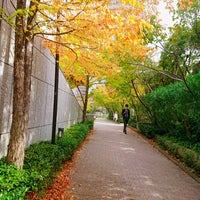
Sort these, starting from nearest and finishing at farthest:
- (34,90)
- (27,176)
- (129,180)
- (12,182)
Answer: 1. (12,182)
2. (27,176)
3. (129,180)
4. (34,90)

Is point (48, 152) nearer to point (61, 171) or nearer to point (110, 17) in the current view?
point (61, 171)

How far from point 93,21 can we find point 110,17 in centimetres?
50

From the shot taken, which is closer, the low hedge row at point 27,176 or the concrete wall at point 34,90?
the low hedge row at point 27,176

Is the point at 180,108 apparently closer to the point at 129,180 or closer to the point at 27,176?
the point at 129,180

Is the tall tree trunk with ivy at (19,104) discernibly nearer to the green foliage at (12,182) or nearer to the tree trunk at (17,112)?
the tree trunk at (17,112)

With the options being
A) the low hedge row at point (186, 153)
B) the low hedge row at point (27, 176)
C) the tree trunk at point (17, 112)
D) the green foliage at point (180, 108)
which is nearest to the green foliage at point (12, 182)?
the low hedge row at point (27, 176)

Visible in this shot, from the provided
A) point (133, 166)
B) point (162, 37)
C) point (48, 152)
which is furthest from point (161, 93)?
point (48, 152)

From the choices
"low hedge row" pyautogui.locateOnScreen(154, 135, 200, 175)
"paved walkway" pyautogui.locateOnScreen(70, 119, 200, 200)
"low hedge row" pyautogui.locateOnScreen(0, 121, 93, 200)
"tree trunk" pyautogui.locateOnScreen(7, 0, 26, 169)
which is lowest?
"paved walkway" pyautogui.locateOnScreen(70, 119, 200, 200)

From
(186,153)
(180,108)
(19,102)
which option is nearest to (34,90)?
(19,102)

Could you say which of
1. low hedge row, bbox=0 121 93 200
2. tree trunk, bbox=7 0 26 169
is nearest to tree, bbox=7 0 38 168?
tree trunk, bbox=7 0 26 169

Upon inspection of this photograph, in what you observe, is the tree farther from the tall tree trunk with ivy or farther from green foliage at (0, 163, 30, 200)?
green foliage at (0, 163, 30, 200)

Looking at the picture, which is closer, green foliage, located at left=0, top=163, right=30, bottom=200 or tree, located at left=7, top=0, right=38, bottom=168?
green foliage, located at left=0, top=163, right=30, bottom=200

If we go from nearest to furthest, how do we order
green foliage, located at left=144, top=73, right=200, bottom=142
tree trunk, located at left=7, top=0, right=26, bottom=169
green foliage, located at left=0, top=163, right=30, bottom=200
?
green foliage, located at left=0, top=163, right=30, bottom=200, tree trunk, located at left=7, top=0, right=26, bottom=169, green foliage, located at left=144, top=73, right=200, bottom=142

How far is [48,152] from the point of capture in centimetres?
588
